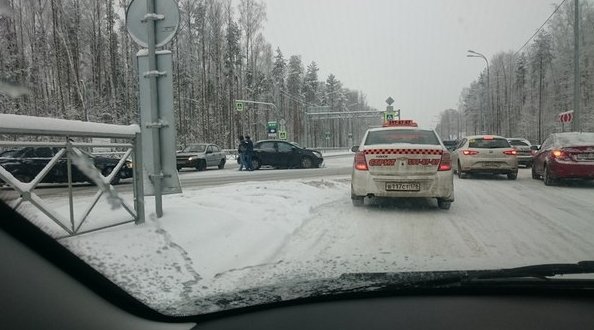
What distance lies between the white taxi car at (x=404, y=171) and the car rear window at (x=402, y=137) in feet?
1.24

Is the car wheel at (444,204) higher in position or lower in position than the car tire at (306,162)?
lower

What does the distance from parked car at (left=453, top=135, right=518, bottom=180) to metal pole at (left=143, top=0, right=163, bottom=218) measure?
1218 centimetres

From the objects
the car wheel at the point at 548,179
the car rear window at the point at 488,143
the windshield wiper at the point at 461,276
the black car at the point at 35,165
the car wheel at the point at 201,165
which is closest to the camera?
the windshield wiper at the point at 461,276

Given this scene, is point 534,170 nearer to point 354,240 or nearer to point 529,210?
point 529,210

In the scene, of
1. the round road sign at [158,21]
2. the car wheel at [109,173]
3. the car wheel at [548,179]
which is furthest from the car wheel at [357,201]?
the car wheel at [548,179]

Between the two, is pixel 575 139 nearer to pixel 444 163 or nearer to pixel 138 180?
pixel 444 163

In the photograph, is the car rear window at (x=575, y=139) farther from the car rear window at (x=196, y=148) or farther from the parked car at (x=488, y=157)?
the car rear window at (x=196, y=148)

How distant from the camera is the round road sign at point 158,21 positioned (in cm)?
641

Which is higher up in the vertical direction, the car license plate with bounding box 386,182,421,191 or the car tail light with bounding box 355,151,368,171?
the car tail light with bounding box 355,151,368,171

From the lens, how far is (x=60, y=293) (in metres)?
1.90

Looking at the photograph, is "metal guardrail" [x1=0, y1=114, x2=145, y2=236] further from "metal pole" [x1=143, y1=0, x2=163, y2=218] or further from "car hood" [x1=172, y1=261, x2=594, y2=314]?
"car hood" [x1=172, y1=261, x2=594, y2=314]

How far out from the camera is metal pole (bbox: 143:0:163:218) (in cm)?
640

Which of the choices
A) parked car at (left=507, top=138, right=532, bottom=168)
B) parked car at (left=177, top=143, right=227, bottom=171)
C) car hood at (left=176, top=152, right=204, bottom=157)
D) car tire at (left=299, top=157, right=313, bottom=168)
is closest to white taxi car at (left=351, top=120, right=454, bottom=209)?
parked car at (left=507, top=138, right=532, bottom=168)

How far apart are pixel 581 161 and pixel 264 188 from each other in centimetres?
866
